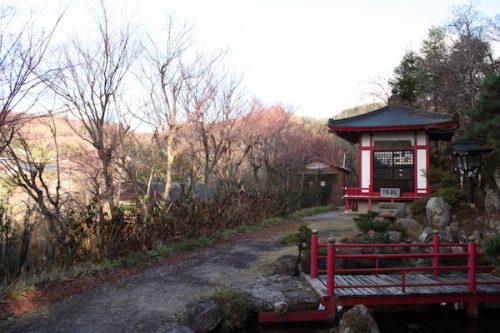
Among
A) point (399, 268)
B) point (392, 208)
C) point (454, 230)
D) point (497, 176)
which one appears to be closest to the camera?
point (399, 268)

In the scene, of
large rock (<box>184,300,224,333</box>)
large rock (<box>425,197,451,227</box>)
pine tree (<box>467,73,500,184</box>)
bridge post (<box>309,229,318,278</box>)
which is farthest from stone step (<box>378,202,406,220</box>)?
large rock (<box>184,300,224,333</box>)

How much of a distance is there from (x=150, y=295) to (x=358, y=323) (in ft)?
10.8

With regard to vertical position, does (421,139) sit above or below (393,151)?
above

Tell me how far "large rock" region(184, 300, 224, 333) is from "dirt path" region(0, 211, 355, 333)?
1.00ft

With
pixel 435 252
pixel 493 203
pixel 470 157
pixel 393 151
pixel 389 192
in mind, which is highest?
pixel 393 151

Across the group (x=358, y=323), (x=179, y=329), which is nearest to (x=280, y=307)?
(x=358, y=323)

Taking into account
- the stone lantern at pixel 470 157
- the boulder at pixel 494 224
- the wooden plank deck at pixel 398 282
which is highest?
the stone lantern at pixel 470 157

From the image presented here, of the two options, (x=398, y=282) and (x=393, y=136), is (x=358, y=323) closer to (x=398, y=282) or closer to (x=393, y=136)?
(x=398, y=282)

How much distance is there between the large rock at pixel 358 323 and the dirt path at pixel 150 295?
226 centimetres

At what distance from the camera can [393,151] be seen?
48.2 feet

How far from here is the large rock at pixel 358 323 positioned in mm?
4789

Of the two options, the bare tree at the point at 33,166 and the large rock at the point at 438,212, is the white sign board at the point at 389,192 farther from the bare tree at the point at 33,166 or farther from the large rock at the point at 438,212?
the bare tree at the point at 33,166

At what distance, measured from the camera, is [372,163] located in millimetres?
14812

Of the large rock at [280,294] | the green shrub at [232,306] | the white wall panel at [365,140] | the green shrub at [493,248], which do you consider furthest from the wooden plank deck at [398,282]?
the white wall panel at [365,140]
